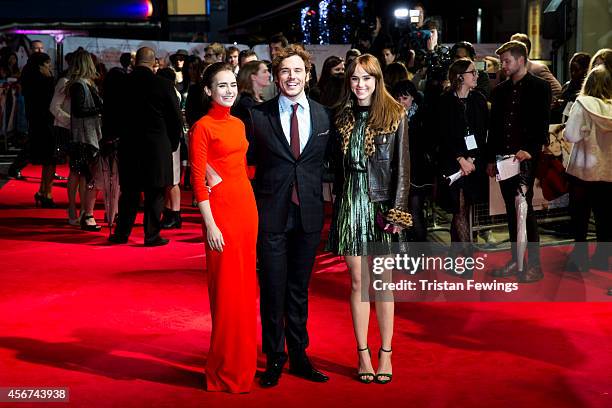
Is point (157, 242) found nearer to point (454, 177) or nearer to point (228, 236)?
point (454, 177)

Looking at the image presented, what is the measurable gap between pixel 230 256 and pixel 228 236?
10cm

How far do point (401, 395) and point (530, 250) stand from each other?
3.12m

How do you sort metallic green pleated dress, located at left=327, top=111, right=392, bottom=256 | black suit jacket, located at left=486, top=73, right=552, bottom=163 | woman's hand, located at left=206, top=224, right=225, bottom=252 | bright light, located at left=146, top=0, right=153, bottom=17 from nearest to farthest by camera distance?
woman's hand, located at left=206, top=224, right=225, bottom=252 < metallic green pleated dress, located at left=327, top=111, right=392, bottom=256 < black suit jacket, located at left=486, top=73, right=552, bottom=163 < bright light, located at left=146, top=0, right=153, bottom=17

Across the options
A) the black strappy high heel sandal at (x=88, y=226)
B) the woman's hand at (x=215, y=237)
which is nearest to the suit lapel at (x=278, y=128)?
the woman's hand at (x=215, y=237)

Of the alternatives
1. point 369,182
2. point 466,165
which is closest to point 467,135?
point 466,165

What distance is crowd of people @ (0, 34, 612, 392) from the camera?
5105 mm

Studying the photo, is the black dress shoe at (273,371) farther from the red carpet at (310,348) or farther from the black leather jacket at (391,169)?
the black leather jacket at (391,169)

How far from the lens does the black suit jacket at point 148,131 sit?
9.03 metres

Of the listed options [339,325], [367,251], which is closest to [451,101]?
[339,325]

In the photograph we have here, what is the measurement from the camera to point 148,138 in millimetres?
9156

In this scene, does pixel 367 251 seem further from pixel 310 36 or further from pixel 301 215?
pixel 310 36

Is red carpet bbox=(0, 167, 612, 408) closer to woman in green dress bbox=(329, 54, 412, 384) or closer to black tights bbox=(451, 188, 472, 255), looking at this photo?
woman in green dress bbox=(329, 54, 412, 384)

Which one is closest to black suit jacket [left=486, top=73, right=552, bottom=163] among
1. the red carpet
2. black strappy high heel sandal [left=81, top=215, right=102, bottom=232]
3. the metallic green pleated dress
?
the red carpet

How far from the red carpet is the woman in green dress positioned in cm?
36
